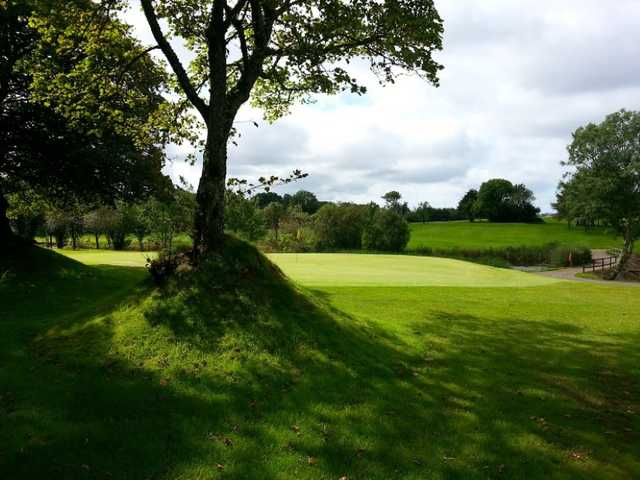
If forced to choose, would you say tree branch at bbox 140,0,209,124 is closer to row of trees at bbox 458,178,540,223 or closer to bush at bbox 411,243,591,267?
bush at bbox 411,243,591,267

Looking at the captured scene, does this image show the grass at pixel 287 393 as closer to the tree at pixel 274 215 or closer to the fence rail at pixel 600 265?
the fence rail at pixel 600 265

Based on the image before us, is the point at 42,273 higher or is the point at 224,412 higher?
the point at 42,273

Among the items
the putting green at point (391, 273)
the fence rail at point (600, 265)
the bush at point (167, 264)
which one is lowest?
the fence rail at point (600, 265)

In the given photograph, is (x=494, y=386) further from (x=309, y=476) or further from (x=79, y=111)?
(x=79, y=111)

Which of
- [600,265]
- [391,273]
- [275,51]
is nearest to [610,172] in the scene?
[600,265]

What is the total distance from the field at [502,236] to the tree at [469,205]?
2345 centimetres

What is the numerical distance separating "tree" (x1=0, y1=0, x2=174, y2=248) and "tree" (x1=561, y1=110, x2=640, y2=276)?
4266cm

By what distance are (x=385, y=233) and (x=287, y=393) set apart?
62.5 meters

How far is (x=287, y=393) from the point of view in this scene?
26.9 feet

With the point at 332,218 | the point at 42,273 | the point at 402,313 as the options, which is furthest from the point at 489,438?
the point at 332,218

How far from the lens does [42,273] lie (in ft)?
61.7

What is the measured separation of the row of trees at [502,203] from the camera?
135m

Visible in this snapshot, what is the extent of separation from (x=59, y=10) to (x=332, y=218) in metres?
61.9

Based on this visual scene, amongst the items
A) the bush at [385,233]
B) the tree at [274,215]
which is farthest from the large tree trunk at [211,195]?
the tree at [274,215]
